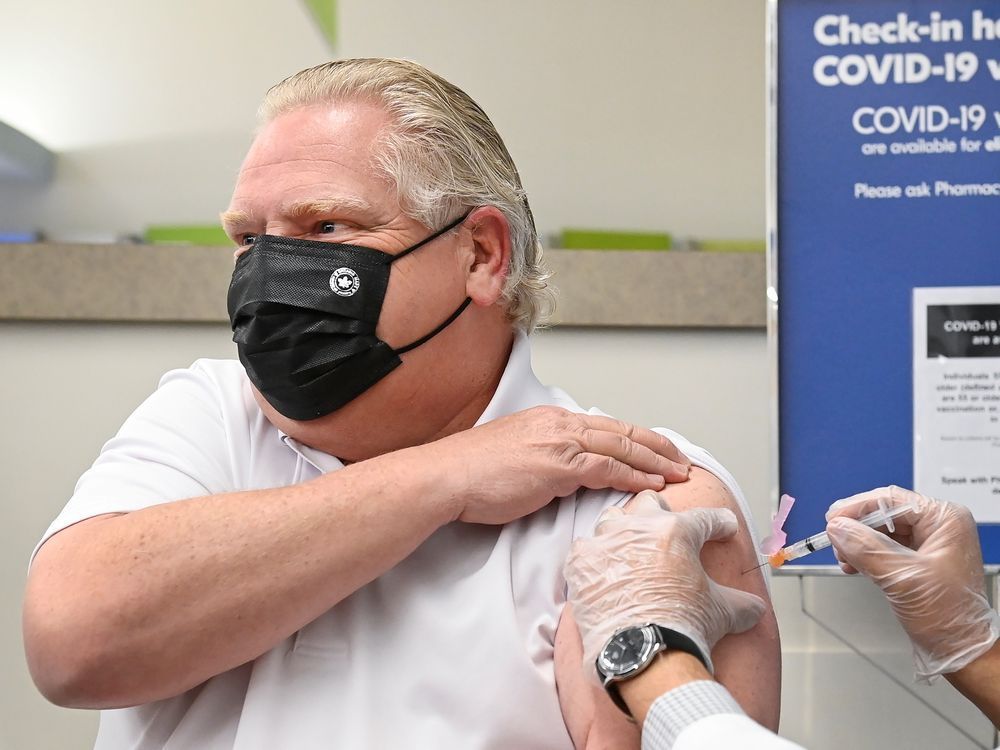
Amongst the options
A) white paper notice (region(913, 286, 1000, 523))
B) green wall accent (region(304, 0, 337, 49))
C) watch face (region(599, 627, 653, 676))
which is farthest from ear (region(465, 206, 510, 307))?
white paper notice (region(913, 286, 1000, 523))

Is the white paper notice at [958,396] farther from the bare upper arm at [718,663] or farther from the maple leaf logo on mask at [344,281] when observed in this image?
the maple leaf logo on mask at [344,281]

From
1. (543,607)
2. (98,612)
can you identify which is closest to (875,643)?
(543,607)

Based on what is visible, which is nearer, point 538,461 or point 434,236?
point 538,461

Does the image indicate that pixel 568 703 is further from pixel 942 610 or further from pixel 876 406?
pixel 876 406

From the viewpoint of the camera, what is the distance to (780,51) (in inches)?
80.2

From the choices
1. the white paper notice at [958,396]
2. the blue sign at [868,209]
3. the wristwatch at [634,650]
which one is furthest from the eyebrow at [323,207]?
the white paper notice at [958,396]

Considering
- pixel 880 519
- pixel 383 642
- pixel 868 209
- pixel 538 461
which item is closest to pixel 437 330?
pixel 538 461

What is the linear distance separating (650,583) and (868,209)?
4.27ft

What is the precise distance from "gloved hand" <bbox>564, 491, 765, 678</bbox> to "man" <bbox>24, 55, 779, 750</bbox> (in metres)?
0.07

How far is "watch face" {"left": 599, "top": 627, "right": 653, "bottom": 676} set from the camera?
991 mm

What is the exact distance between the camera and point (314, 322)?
1.28 m

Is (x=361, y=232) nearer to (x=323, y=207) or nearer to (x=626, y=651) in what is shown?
(x=323, y=207)

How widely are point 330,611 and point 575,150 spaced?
1939 mm

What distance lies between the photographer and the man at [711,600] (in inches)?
36.9
